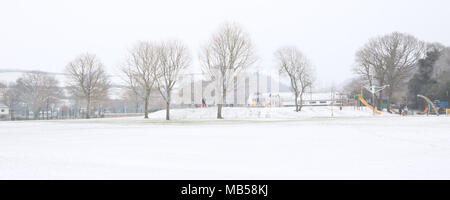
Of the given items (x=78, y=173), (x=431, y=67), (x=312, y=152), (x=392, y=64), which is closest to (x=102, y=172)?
(x=78, y=173)

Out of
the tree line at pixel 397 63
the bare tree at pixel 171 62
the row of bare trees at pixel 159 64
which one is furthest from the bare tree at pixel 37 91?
the tree line at pixel 397 63

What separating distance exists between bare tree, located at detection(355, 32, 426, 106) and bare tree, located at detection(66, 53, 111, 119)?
43.8 metres

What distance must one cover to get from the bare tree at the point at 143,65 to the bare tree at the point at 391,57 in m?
34.5

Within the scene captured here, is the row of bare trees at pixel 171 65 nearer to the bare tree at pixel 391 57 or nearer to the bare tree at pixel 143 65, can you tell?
the bare tree at pixel 143 65

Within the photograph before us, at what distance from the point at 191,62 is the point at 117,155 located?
3451 cm

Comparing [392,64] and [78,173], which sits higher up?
[392,64]

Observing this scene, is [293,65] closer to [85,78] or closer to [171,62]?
[171,62]

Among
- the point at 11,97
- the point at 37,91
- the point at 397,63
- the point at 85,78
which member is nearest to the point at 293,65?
the point at 397,63

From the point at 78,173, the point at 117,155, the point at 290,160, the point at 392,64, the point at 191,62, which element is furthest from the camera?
the point at 392,64

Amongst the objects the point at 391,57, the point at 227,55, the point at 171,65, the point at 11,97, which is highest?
the point at 391,57

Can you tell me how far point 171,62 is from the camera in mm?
42062

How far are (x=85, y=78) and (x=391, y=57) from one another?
48911 millimetres
